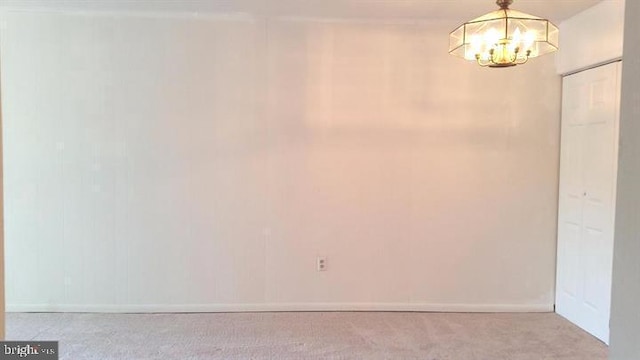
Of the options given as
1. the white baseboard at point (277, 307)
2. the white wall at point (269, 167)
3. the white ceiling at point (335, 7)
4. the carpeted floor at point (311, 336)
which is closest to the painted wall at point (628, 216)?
the carpeted floor at point (311, 336)

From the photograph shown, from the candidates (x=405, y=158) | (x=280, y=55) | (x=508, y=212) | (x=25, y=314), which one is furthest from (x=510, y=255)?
(x=25, y=314)

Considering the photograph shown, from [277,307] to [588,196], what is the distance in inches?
101

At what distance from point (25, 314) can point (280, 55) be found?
2.91 m

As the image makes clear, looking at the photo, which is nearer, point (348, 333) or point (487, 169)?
point (348, 333)

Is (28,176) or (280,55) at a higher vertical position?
(280,55)

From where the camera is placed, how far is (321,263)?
3.63 meters

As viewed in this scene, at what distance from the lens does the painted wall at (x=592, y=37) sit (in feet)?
9.63

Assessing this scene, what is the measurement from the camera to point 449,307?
12.0 ft

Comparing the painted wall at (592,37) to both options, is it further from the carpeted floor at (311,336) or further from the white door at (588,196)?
the carpeted floor at (311,336)

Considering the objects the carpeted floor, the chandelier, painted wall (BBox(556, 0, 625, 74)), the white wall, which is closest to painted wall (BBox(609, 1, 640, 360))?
the chandelier

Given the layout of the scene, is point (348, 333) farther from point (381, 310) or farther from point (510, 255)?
point (510, 255)

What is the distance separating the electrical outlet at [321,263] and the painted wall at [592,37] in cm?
248

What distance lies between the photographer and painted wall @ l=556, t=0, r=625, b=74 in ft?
9.63

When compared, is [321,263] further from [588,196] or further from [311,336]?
[588,196]
